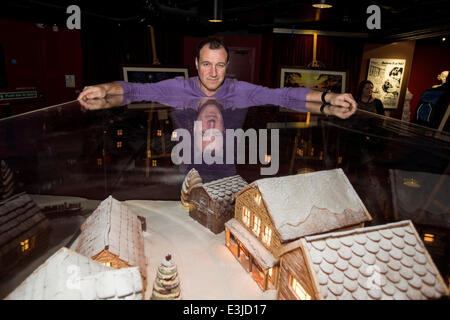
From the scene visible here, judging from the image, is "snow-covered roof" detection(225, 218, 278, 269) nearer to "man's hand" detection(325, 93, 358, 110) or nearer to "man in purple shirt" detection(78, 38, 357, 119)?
"man in purple shirt" detection(78, 38, 357, 119)

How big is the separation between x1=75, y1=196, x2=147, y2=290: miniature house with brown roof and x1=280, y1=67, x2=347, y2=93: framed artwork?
4.54m

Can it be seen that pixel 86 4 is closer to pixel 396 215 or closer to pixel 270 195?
pixel 270 195

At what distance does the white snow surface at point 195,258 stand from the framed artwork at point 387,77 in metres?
8.69

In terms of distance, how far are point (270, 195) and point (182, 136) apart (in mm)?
572

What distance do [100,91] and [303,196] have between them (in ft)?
5.42

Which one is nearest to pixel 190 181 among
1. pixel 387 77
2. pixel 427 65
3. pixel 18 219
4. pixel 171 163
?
pixel 171 163

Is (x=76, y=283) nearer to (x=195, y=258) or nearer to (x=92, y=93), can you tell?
(x=195, y=258)

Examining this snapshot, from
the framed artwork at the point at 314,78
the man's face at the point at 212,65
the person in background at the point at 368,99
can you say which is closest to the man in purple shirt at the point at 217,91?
the man's face at the point at 212,65

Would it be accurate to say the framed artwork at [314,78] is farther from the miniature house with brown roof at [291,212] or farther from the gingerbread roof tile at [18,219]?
the gingerbread roof tile at [18,219]

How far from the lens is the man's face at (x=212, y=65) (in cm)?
196

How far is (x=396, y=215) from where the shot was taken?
94cm

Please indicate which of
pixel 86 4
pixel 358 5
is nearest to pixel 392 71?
pixel 358 5

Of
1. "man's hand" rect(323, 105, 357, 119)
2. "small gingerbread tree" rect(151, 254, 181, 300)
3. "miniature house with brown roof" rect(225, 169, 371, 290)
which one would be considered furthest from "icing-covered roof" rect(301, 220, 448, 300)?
"man's hand" rect(323, 105, 357, 119)

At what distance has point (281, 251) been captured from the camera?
37.2 inches
